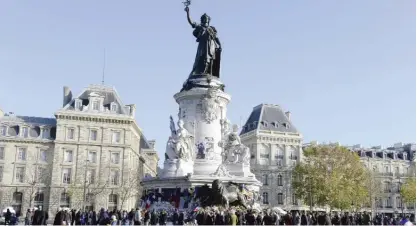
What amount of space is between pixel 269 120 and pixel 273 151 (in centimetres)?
544

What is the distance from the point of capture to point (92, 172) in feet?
222

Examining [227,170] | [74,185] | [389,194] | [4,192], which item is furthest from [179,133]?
[389,194]

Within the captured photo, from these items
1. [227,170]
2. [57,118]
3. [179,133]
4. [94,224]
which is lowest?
[94,224]

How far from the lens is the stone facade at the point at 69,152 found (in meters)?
65.8

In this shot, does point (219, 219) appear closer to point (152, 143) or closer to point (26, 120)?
point (26, 120)

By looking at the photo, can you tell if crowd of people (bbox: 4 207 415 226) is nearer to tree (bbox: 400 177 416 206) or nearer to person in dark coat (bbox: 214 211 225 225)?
person in dark coat (bbox: 214 211 225 225)

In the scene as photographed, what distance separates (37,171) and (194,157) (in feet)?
132

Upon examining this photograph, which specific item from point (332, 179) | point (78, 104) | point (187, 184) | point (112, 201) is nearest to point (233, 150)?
point (187, 184)

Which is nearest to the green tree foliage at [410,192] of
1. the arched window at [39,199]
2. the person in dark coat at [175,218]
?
the arched window at [39,199]

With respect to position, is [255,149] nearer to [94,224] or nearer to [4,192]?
[4,192]

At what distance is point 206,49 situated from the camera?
37.0m

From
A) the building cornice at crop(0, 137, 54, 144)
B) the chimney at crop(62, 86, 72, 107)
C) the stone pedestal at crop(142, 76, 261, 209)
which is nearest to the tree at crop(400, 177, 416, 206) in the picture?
the stone pedestal at crop(142, 76, 261, 209)

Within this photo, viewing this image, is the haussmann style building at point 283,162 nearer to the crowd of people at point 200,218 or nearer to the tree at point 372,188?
the tree at point 372,188

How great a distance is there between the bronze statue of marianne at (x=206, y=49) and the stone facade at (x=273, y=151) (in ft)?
140
